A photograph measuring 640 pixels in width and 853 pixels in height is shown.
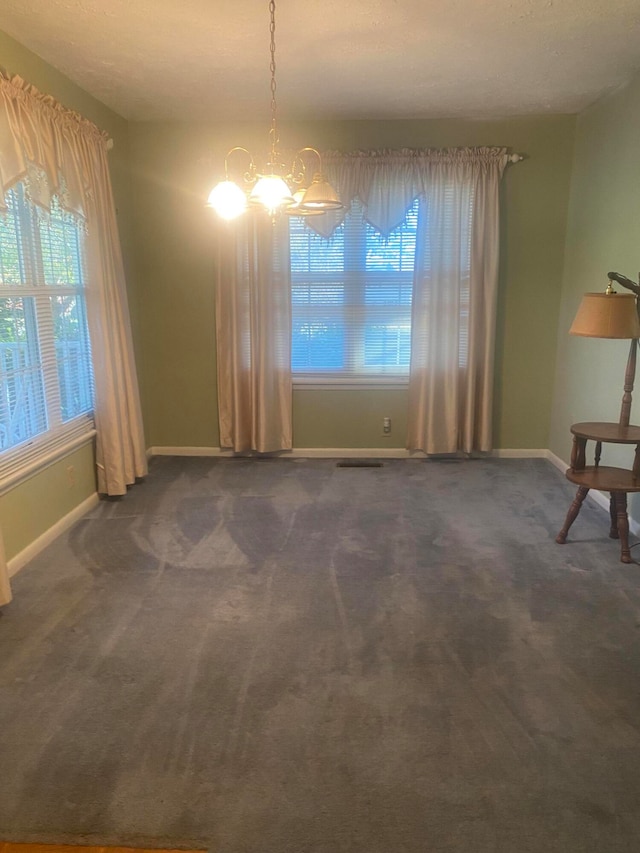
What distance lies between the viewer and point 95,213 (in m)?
3.73

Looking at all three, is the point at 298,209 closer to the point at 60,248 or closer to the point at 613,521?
the point at 60,248

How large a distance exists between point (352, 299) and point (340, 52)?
1.87 metres

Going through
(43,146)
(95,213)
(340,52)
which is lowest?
(95,213)

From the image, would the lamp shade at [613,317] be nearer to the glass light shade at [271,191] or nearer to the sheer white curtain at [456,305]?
the sheer white curtain at [456,305]

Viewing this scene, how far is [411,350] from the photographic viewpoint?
15.7 ft

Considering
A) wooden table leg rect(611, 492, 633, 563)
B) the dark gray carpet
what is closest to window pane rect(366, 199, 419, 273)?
the dark gray carpet

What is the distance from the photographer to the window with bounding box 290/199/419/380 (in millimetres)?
4688

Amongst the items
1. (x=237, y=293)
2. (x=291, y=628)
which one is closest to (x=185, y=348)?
(x=237, y=293)

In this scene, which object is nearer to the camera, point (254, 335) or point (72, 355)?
point (72, 355)

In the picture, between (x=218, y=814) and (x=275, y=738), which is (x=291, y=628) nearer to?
(x=275, y=738)

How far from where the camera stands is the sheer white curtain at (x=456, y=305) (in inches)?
178

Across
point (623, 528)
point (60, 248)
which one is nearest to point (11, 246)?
point (60, 248)

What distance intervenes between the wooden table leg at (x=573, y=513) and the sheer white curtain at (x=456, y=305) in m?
1.55

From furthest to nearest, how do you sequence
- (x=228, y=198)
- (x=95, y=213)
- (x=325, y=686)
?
(x=95, y=213) → (x=228, y=198) → (x=325, y=686)
